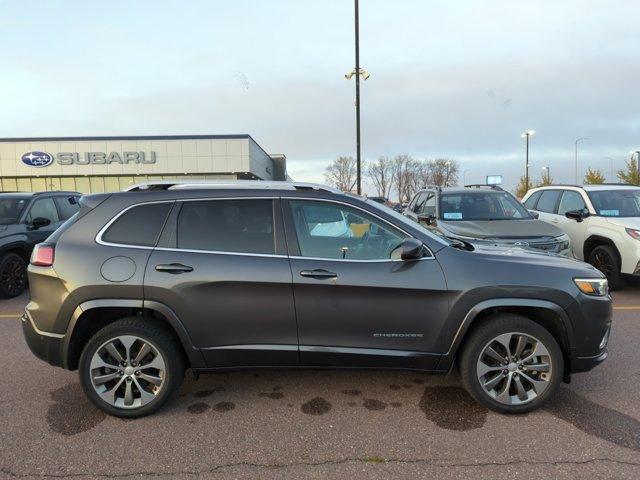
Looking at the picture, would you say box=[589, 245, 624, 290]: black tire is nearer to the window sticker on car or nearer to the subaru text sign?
the window sticker on car

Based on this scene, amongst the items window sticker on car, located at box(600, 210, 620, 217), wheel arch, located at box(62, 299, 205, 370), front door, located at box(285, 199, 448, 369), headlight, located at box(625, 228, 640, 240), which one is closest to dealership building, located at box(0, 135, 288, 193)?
window sticker on car, located at box(600, 210, 620, 217)

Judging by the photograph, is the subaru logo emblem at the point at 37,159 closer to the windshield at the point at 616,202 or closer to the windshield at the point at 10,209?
the windshield at the point at 10,209

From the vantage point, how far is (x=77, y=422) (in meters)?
3.43

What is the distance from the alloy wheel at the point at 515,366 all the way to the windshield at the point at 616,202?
569cm

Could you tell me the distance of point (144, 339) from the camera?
135 inches

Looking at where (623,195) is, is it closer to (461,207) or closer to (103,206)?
(461,207)

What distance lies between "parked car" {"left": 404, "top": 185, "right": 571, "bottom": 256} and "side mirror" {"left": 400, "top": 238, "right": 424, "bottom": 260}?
10.4 feet

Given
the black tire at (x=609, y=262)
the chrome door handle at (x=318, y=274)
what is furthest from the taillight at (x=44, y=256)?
the black tire at (x=609, y=262)

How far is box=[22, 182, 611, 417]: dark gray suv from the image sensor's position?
3.40 metres

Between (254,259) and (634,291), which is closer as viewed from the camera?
(254,259)

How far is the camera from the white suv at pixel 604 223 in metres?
7.32

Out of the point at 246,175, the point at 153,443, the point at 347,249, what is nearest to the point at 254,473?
the point at 153,443

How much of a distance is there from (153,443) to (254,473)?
795 mm

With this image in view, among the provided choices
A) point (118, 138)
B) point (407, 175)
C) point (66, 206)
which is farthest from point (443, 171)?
point (66, 206)
